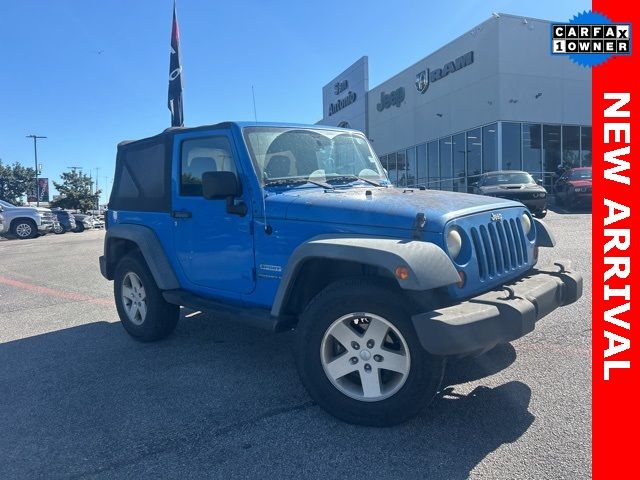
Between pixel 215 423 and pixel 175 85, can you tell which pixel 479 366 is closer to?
pixel 215 423

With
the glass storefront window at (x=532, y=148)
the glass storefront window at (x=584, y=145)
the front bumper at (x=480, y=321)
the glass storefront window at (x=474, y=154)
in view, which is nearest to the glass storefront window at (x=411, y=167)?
the glass storefront window at (x=474, y=154)

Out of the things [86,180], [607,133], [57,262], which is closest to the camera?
[607,133]

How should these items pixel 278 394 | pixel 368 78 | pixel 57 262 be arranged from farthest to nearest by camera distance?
1. pixel 368 78
2. pixel 57 262
3. pixel 278 394

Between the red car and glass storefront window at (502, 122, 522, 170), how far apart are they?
331 cm

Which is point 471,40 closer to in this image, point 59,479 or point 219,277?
point 219,277

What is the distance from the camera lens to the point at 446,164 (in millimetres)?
25688

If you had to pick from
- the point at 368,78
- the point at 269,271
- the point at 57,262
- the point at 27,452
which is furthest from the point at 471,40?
the point at 27,452

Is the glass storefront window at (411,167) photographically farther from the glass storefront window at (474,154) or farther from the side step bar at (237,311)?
the side step bar at (237,311)

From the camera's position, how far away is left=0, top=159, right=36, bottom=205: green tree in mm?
71562

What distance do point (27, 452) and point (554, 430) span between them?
3.07 meters

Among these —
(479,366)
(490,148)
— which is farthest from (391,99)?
(479,366)

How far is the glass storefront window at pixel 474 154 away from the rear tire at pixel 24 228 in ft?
64.1

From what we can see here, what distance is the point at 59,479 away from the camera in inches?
104

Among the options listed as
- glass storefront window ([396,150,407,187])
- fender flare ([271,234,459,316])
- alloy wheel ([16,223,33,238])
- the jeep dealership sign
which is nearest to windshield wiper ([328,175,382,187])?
fender flare ([271,234,459,316])
